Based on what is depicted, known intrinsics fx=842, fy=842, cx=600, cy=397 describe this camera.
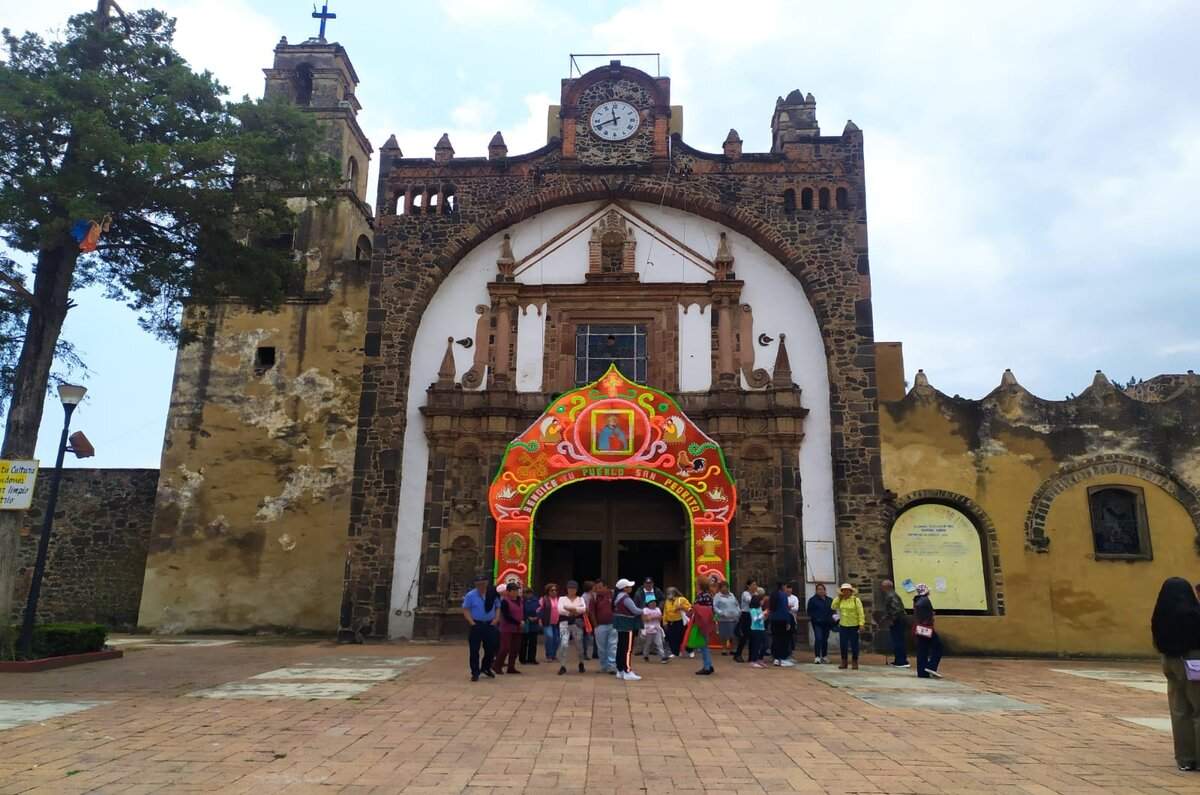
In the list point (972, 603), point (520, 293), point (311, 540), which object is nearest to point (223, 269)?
point (520, 293)

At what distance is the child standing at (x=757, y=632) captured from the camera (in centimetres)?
1372

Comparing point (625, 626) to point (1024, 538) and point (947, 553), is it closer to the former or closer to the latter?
point (947, 553)

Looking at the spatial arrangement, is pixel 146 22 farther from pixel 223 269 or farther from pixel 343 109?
pixel 343 109

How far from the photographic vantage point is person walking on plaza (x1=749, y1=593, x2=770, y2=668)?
1372 cm

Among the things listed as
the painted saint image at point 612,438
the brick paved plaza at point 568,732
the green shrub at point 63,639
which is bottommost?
the brick paved plaza at point 568,732

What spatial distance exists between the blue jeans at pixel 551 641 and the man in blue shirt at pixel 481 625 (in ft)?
8.51

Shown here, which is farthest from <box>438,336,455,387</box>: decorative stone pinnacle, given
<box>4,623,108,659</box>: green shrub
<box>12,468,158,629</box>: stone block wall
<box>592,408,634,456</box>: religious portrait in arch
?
<box>12,468,158,629</box>: stone block wall

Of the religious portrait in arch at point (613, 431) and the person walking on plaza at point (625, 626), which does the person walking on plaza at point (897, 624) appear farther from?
the religious portrait in arch at point (613, 431)

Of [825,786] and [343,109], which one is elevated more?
[343,109]

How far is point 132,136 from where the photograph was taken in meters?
13.1

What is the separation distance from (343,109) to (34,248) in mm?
12820

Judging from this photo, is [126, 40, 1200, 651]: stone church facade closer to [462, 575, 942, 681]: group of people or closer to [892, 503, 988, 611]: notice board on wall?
[892, 503, 988, 611]: notice board on wall

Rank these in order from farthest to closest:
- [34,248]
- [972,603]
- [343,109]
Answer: [343,109] → [972,603] → [34,248]

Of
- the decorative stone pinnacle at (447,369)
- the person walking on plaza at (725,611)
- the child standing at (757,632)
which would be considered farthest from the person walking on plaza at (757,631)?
the decorative stone pinnacle at (447,369)
